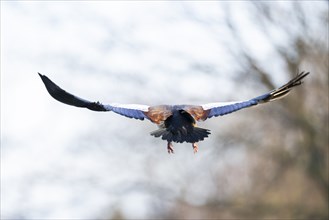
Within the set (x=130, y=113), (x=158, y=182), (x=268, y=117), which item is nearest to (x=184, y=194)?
(x=158, y=182)

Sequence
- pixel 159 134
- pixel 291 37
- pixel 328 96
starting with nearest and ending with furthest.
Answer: pixel 159 134, pixel 328 96, pixel 291 37

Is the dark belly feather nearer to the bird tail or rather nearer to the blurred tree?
the bird tail

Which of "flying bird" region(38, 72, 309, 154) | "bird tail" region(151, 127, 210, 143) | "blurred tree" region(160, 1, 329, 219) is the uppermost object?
"blurred tree" region(160, 1, 329, 219)

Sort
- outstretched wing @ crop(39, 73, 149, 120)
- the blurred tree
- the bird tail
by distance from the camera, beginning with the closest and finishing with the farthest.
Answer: the bird tail < outstretched wing @ crop(39, 73, 149, 120) < the blurred tree

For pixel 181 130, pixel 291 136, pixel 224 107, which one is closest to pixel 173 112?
pixel 181 130

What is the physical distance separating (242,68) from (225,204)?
2.73m

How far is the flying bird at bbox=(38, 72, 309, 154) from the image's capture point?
8.69 m

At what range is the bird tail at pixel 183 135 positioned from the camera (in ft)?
28.2

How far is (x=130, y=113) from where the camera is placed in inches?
355

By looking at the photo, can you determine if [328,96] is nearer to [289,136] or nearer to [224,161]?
[289,136]

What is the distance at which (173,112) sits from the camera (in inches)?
351

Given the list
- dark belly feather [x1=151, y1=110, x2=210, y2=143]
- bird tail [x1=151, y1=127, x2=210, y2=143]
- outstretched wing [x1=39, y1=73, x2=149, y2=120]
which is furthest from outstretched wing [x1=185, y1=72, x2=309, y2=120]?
outstretched wing [x1=39, y1=73, x2=149, y2=120]

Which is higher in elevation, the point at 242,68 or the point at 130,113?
the point at 242,68

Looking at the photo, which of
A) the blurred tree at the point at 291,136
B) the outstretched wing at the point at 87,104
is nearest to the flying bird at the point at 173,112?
the outstretched wing at the point at 87,104
